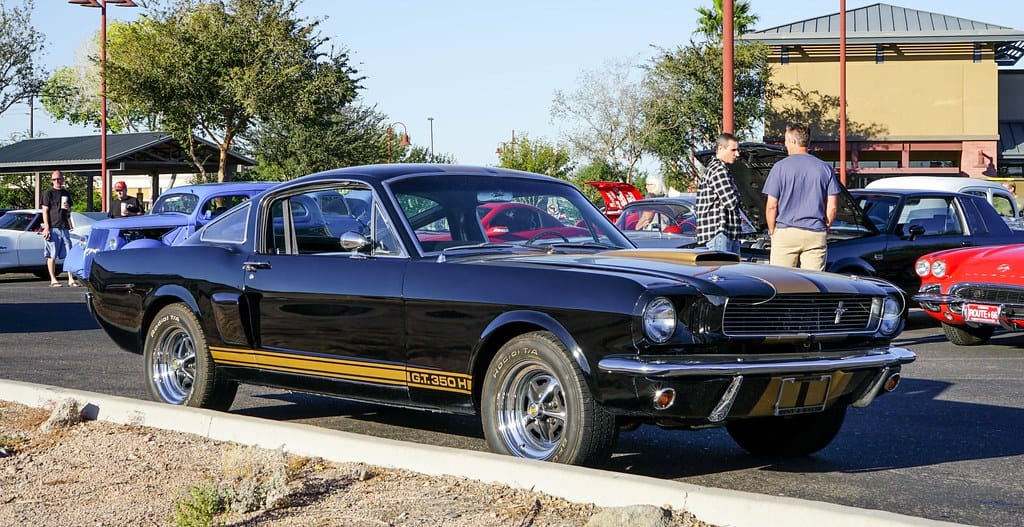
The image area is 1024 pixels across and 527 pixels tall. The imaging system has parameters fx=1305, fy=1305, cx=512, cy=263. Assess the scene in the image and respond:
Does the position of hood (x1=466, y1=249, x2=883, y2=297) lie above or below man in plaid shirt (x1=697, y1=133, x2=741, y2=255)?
below

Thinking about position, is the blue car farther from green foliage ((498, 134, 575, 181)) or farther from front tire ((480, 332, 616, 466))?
green foliage ((498, 134, 575, 181))

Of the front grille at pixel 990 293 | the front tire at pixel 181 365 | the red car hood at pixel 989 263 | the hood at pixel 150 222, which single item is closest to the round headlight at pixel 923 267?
the red car hood at pixel 989 263

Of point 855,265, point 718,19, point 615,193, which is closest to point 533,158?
point 718,19

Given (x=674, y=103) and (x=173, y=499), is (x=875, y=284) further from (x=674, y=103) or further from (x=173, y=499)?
(x=674, y=103)

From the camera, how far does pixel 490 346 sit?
19.9ft

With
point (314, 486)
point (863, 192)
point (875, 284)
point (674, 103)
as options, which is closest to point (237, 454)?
point (314, 486)

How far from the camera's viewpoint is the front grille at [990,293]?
1175 centimetres

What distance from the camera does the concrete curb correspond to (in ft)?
14.8

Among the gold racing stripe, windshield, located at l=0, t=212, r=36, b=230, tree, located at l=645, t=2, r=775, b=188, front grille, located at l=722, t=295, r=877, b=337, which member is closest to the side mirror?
the gold racing stripe

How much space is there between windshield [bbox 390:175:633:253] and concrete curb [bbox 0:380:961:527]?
1.14 metres

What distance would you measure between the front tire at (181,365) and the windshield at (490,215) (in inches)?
66.3

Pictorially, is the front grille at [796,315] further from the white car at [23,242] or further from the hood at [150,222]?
the white car at [23,242]

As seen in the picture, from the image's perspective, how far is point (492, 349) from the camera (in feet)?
19.9

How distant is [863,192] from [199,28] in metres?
27.0
